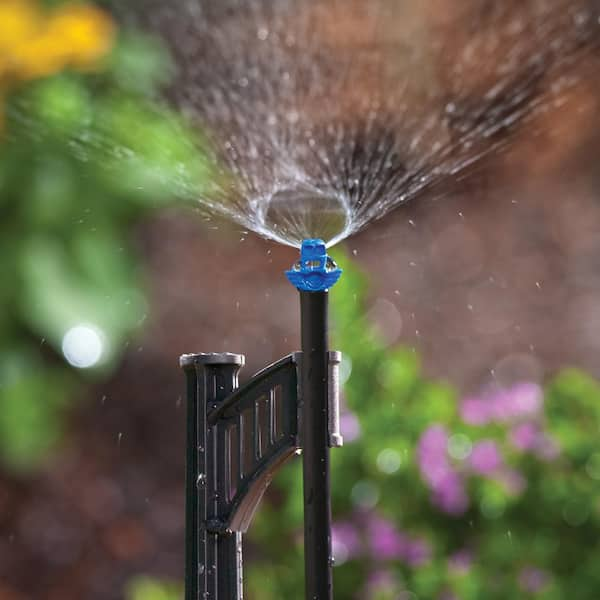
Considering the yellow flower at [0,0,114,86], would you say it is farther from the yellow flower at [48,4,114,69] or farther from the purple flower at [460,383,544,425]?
the purple flower at [460,383,544,425]

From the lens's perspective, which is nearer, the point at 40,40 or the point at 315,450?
the point at 315,450

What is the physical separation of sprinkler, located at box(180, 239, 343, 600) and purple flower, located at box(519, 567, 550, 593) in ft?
3.94

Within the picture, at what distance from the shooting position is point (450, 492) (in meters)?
2.08

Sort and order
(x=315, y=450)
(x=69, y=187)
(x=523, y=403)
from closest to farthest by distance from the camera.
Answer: (x=315, y=450) → (x=523, y=403) → (x=69, y=187)

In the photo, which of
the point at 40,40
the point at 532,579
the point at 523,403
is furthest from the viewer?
the point at 40,40

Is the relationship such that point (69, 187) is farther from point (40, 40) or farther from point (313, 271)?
point (313, 271)

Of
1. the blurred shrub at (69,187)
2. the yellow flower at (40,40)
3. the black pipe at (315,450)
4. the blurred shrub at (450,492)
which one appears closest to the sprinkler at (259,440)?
the black pipe at (315,450)

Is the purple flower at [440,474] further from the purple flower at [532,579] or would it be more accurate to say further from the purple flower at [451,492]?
the purple flower at [532,579]

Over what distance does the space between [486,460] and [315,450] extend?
1279mm

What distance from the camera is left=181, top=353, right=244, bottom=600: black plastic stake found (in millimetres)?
906

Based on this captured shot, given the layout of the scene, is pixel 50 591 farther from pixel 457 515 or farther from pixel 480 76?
pixel 480 76

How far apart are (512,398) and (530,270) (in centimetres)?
175

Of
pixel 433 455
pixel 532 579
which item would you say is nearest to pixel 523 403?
pixel 433 455

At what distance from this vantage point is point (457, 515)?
2.11 m
